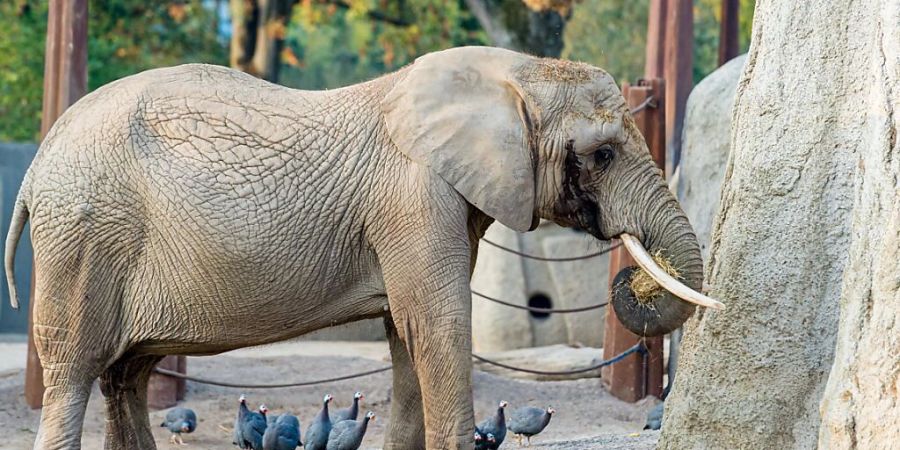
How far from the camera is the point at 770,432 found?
18.9 feet

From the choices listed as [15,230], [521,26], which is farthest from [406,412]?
[521,26]

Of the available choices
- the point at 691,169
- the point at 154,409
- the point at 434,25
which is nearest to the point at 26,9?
the point at 434,25

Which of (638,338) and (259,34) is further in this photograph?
(259,34)

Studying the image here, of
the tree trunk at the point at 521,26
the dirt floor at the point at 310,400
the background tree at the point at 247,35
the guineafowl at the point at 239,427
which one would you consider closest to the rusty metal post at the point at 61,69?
the dirt floor at the point at 310,400

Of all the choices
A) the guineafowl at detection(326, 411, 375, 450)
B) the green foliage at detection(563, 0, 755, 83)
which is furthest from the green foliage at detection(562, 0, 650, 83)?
the guineafowl at detection(326, 411, 375, 450)

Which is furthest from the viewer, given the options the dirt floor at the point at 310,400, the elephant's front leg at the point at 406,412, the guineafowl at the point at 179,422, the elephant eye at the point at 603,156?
the dirt floor at the point at 310,400

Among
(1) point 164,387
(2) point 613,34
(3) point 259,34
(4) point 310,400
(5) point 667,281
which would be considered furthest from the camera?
(2) point 613,34

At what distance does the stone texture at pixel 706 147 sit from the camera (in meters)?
9.06

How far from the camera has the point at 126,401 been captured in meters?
6.60

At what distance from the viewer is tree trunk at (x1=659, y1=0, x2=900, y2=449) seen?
5559mm

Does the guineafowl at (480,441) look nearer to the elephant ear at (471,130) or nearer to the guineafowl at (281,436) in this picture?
the guineafowl at (281,436)

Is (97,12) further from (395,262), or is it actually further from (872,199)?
(872,199)

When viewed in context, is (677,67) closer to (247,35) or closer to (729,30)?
(729,30)

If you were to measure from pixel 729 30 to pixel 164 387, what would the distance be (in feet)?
16.3
